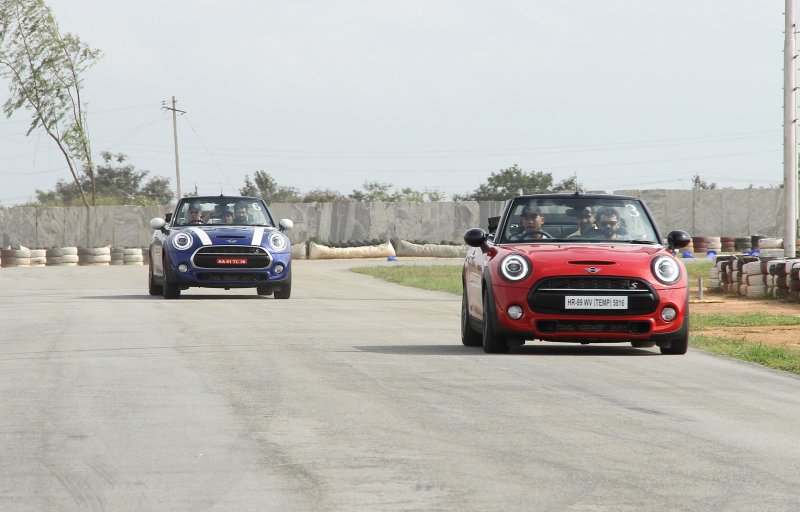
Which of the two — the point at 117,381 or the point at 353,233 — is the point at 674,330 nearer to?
the point at 117,381

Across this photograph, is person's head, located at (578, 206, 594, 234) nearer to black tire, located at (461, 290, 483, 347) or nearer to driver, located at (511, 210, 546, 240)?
driver, located at (511, 210, 546, 240)

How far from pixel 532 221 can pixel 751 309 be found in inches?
369

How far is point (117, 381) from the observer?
33.0ft

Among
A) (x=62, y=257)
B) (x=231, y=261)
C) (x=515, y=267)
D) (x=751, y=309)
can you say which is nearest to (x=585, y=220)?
(x=515, y=267)

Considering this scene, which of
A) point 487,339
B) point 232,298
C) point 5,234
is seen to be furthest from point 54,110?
point 487,339

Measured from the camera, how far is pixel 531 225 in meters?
13.1

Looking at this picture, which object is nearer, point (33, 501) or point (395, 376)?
point (33, 501)

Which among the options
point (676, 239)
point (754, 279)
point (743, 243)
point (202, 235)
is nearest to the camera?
point (676, 239)

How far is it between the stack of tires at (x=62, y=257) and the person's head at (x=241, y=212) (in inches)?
981

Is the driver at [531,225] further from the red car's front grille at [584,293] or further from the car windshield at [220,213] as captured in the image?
the car windshield at [220,213]

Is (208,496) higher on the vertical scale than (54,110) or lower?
lower

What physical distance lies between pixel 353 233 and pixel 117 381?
5035 cm

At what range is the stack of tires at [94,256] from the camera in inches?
1833

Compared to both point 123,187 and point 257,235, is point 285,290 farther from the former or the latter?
point 123,187
